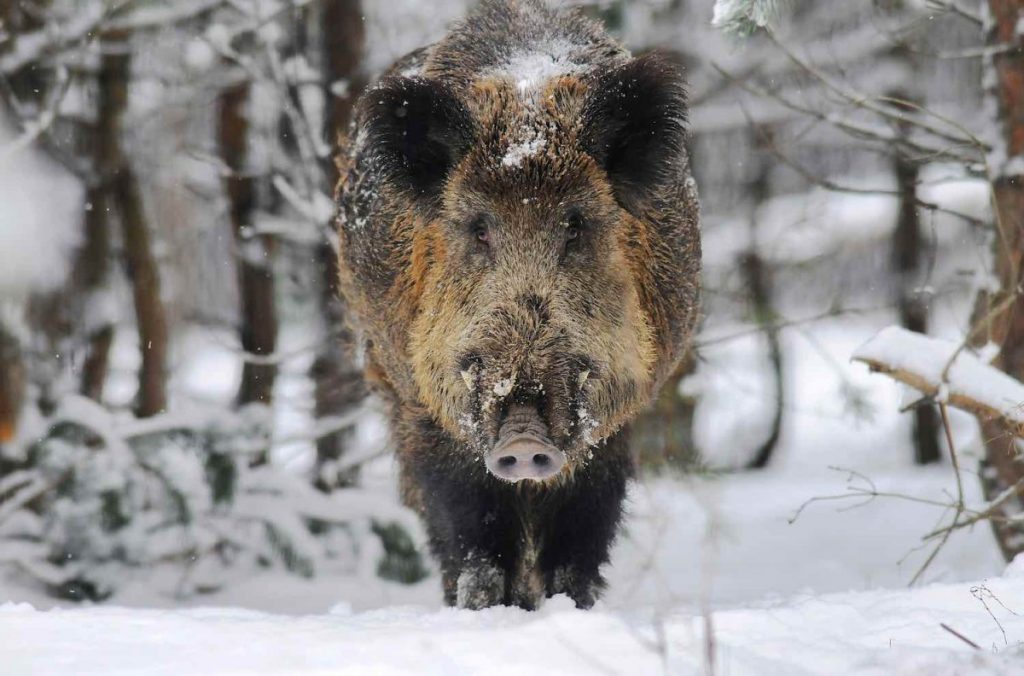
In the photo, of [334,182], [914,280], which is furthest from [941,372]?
[914,280]

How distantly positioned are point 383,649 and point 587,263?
5.78 ft

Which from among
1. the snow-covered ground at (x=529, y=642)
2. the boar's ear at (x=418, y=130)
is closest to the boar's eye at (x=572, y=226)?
the boar's ear at (x=418, y=130)

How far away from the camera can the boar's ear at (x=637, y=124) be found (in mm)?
4168

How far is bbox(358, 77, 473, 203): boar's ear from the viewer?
4176mm

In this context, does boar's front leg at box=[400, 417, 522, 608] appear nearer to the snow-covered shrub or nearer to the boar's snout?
the boar's snout

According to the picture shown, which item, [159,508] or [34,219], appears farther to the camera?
[34,219]

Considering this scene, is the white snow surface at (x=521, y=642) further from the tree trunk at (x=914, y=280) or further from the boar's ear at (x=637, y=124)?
the tree trunk at (x=914, y=280)

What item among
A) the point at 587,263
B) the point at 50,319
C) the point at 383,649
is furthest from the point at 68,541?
the point at 383,649

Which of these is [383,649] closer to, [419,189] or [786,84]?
[419,189]

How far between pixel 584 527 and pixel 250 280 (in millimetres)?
4421

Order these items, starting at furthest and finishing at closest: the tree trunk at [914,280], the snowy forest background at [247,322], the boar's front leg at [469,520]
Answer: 1. the tree trunk at [914,280]
2. the snowy forest background at [247,322]
3. the boar's front leg at [469,520]

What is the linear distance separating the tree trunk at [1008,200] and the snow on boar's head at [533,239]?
1710 mm

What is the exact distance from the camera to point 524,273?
3.85 m

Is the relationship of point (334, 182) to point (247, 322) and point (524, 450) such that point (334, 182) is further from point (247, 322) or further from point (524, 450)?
point (524, 450)
